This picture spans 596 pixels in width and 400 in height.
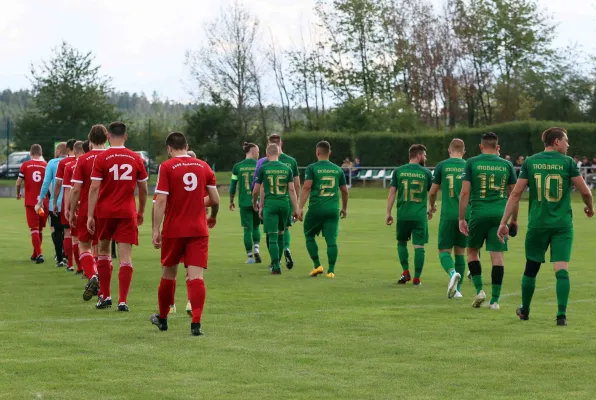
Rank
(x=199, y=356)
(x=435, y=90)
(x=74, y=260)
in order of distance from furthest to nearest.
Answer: (x=435, y=90), (x=74, y=260), (x=199, y=356)

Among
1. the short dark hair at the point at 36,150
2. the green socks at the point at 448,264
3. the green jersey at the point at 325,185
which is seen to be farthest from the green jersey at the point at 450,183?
the short dark hair at the point at 36,150

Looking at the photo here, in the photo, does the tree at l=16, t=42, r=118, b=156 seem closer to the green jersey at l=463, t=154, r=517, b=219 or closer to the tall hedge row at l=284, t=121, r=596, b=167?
the tall hedge row at l=284, t=121, r=596, b=167

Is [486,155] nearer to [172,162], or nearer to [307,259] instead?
[172,162]

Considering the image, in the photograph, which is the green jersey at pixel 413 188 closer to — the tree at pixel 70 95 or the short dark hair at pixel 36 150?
the short dark hair at pixel 36 150

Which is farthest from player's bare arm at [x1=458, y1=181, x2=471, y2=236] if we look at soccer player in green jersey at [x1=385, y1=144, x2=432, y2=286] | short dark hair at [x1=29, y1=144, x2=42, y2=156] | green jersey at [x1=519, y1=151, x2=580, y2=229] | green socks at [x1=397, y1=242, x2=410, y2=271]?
short dark hair at [x1=29, y1=144, x2=42, y2=156]

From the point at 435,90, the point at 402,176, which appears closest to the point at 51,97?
the point at 435,90

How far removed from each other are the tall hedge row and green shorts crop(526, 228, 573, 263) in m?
38.5

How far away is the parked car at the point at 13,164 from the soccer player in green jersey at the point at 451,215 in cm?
4737

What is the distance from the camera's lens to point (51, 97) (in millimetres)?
63312

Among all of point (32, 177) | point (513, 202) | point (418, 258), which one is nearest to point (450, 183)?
point (418, 258)

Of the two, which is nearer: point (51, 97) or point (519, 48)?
point (51, 97)

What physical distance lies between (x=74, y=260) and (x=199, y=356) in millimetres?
8370

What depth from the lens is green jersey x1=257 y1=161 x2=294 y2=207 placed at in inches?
620

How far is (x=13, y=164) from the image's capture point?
58375 millimetres
